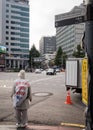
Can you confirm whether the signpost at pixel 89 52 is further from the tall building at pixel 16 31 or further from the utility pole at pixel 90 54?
the tall building at pixel 16 31

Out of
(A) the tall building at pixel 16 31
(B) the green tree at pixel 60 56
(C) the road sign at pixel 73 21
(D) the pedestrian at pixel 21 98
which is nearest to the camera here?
(C) the road sign at pixel 73 21

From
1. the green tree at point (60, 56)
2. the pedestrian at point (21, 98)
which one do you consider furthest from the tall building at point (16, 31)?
the pedestrian at point (21, 98)

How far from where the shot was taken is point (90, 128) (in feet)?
12.0

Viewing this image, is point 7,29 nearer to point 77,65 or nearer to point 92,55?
point 77,65

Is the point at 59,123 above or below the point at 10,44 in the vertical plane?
below

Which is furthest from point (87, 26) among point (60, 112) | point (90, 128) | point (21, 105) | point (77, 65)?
point (77, 65)

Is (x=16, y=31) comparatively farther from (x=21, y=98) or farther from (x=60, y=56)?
(x=21, y=98)

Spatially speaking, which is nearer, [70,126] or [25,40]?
[70,126]

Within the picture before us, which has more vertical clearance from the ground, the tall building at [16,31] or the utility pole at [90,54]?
the tall building at [16,31]

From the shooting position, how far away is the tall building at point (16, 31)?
143 meters

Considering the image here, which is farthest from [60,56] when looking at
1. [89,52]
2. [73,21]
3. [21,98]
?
[89,52]

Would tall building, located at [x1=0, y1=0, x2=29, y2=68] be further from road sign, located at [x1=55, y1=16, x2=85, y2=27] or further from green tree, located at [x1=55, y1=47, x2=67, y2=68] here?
road sign, located at [x1=55, y1=16, x2=85, y2=27]

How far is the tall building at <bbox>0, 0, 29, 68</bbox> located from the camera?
468 ft

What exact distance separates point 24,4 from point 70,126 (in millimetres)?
144287
